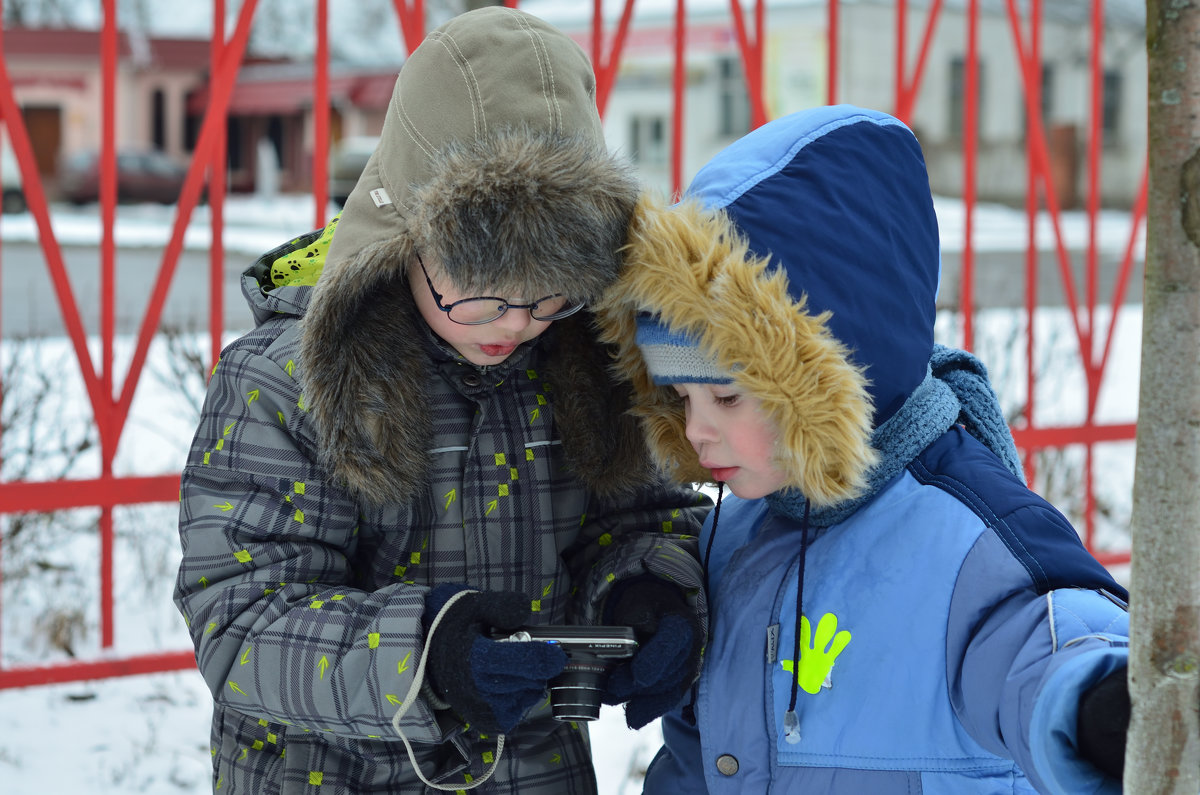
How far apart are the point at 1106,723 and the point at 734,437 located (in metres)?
0.61

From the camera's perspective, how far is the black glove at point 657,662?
1.53 m

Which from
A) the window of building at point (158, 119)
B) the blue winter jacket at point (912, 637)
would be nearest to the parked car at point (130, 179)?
the window of building at point (158, 119)

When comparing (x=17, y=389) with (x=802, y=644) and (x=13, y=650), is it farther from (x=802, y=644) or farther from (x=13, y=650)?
(x=802, y=644)

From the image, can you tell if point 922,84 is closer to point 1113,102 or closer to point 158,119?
point 1113,102

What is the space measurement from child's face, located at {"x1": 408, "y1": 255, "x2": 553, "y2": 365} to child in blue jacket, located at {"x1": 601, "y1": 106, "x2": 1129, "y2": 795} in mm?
128

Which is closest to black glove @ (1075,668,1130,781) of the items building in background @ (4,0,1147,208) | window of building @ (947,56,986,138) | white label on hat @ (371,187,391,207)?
white label on hat @ (371,187,391,207)

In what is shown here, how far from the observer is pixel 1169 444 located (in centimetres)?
93

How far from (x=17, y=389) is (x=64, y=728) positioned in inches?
53.4

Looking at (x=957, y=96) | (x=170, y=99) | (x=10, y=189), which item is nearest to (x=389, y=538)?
(x=10, y=189)

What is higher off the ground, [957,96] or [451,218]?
[957,96]

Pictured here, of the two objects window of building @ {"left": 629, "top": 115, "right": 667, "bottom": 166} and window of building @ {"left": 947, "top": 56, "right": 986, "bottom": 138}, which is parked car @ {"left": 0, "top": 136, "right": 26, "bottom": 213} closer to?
window of building @ {"left": 629, "top": 115, "right": 667, "bottom": 166}

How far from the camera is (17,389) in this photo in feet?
13.1

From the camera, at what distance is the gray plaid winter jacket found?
4.86 ft

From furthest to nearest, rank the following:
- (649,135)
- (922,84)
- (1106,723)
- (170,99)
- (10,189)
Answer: (170,99)
(649,135)
(922,84)
(10,189)
(1106,723)
